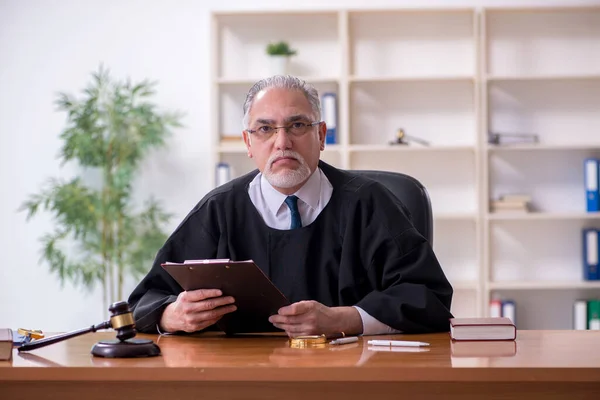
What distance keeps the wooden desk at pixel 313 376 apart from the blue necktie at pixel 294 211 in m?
0.68

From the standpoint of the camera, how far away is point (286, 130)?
238cm

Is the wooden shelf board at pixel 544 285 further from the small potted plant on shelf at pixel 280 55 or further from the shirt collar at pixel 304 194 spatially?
the shirt collar at pixel 304 194

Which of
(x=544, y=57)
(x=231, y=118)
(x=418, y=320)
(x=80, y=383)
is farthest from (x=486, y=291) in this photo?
(x=80, y=383)

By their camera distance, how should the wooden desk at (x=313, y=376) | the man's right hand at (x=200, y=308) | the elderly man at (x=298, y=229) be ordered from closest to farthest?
the wooden desk at (x=313, y=376), the man's right hand at (x=200, y=308), the elderly man at (x=298, y=229)

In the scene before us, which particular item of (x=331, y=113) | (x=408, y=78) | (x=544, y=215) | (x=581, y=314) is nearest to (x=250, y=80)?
(x=331, y=113)

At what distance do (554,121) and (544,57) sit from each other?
1.27 ft

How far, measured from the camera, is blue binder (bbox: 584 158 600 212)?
508 centimetres

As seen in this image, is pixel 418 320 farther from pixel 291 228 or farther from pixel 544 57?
pixel 544 57

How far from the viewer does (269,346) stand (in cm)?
184

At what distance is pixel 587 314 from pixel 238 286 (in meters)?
3.78

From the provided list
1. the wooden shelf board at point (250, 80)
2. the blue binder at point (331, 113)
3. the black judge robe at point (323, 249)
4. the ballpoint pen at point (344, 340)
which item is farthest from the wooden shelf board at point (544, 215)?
the ballpoint pen at point (344, 340)

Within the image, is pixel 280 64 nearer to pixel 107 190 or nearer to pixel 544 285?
pixel 107 190

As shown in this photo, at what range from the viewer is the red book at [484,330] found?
6.17 feet

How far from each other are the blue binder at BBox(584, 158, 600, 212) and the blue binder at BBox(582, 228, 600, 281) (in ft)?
0.47
